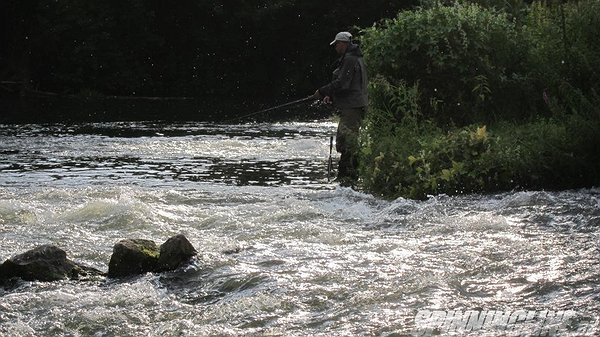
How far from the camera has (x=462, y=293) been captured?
7.53 metres

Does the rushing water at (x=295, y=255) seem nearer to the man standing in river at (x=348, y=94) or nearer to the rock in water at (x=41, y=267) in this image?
the rock in water at (x=41, y=267)

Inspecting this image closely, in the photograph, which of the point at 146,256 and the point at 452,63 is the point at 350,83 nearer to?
the point at 452,63

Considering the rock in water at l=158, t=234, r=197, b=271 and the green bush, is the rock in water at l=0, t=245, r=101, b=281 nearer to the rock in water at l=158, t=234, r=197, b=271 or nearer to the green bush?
the rock in water at l=158, t=234, r=197, b=271

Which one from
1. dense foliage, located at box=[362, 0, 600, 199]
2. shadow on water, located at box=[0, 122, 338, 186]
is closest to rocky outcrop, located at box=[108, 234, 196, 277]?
dense foliage, located at box=[362, 0, 600, 199]

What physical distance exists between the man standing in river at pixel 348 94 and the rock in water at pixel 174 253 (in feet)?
18.4

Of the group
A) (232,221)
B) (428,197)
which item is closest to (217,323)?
(232,221)

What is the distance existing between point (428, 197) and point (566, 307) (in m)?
5.26

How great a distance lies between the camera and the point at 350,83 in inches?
559

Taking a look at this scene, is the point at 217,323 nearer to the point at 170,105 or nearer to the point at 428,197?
the point at 428,197

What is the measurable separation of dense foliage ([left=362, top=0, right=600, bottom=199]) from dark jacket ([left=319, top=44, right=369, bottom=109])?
0.45m

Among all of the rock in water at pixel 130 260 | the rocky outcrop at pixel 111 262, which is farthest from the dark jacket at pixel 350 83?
the rock in water at pixel 130 260

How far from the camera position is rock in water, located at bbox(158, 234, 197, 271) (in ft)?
28.5

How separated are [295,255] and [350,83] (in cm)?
558

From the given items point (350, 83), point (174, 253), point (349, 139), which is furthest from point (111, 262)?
point (350, 83)
